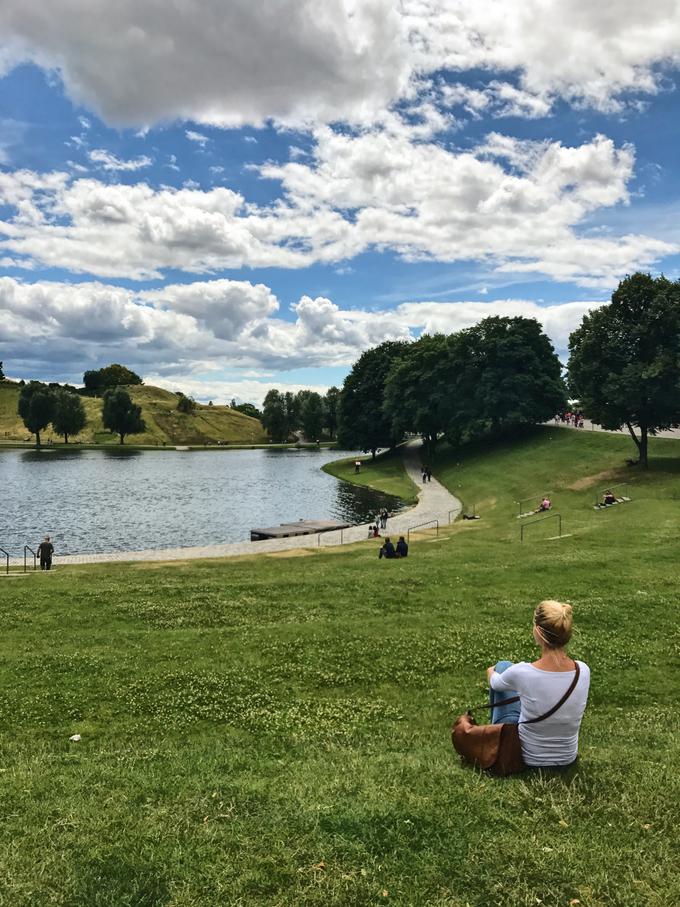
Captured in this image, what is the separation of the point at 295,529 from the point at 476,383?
49.0 metres

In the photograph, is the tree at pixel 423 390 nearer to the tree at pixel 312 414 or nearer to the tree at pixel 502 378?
the tree at pixel 502 378

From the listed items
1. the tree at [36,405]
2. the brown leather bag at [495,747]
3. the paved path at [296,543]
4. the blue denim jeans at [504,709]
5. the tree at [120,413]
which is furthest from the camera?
the tree at [120,413]

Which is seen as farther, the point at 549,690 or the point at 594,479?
the point at 594,479

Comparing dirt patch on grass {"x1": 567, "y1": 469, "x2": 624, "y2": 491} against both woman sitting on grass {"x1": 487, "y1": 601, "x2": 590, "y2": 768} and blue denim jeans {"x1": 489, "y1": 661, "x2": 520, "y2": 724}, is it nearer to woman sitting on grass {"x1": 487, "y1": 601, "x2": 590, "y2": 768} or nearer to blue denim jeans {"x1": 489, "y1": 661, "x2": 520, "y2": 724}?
blue denim jeans {"x1": 489, "y1": 661, "x2": 520, "y2": 724}

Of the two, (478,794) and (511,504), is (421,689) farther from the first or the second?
(511,504)

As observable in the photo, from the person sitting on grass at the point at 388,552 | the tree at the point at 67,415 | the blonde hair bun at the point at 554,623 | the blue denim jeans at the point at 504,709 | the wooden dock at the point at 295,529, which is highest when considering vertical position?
the tree at the point at 67,415

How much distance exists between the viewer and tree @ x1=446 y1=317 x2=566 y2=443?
85500 mm

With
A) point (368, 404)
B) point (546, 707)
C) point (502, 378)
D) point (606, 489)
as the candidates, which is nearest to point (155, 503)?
point (606, 489)

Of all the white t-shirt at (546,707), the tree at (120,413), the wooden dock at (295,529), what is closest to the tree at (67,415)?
the tree at (120,413)

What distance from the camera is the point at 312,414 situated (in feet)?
616

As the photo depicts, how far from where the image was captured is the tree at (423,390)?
9312 cm

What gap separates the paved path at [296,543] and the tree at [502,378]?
934 inches

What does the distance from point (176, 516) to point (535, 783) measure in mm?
52948

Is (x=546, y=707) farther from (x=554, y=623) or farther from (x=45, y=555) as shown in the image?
(x=45, y=555)
